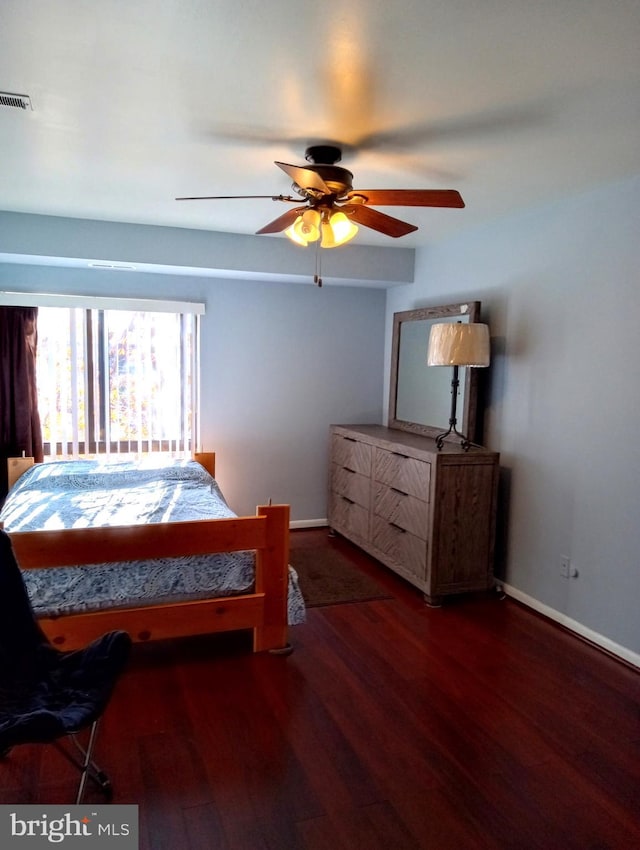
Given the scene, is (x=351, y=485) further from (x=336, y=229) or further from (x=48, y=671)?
(x=48, y=671)

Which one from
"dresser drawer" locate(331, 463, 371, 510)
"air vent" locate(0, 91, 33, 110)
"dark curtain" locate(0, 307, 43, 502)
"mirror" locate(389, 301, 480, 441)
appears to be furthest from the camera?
"dresser drawer" locate(331, 463, 371, 510)

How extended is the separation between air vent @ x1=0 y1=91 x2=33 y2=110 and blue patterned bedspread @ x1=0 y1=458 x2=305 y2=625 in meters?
1.83

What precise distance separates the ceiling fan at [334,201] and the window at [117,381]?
212 cm

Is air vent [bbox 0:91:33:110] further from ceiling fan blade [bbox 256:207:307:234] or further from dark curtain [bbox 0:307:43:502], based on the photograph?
dark curtain [bbox 0:307:43:502]

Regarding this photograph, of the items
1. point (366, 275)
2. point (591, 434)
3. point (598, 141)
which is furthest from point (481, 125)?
point (366, 275)

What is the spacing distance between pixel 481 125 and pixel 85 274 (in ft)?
10.3

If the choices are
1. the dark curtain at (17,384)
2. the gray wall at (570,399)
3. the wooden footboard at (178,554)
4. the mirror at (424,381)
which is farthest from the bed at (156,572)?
the mirror at (424,381)

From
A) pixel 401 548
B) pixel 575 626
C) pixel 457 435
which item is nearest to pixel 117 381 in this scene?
pixel 401 548

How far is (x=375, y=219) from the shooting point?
2627 mm

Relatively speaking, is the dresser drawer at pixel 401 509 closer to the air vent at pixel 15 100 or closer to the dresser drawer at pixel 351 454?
the dresser drawer at pixel 351 454

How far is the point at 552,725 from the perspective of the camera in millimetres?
2350

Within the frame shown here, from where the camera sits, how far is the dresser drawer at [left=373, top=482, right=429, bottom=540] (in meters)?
3.59

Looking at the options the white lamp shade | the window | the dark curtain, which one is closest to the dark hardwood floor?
the white lamp shade

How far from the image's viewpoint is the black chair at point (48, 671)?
185cm
